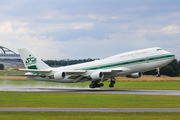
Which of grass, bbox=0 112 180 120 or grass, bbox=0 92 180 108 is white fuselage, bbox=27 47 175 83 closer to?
grass, bbox=0 92 180 108

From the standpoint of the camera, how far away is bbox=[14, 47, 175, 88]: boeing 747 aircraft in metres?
43.7

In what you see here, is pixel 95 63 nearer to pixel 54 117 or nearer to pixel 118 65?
pixel 118 65

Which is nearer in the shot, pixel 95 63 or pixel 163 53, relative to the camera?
pixel 163 53

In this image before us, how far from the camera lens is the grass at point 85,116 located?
1777cm

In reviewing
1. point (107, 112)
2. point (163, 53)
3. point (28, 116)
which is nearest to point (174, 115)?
point (107, 112)

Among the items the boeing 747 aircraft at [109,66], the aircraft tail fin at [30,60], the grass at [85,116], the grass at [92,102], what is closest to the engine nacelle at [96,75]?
the boeing 747 aircraft at [109,66]

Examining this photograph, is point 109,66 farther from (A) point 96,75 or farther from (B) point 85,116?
(B) point 85,116

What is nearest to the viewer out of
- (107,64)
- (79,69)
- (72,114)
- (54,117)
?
(54,117)

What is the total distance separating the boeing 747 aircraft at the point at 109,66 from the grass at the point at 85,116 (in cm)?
2470

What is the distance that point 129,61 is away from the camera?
147 feet

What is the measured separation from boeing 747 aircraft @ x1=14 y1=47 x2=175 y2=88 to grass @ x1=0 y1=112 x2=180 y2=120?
24697 mm

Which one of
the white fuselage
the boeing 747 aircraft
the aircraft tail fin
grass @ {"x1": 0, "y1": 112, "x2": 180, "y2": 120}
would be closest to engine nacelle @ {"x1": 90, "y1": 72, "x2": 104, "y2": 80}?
Result: the boeing 747 aircraft

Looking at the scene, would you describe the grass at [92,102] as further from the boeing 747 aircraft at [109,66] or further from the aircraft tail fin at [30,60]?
the aircraft tail fin at [30,60]

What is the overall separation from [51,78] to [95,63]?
8455 millimetres
